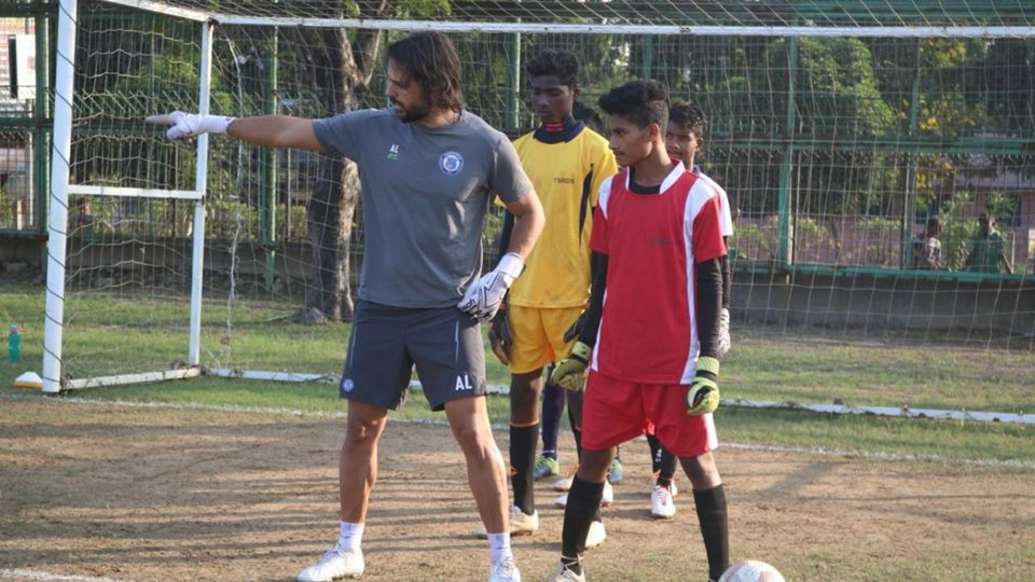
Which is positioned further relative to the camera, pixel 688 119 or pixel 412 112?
pixel 688 119

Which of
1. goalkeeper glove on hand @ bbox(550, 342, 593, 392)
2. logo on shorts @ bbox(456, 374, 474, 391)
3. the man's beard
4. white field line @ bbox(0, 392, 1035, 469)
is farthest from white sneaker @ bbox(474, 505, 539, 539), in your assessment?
white field line @ bbox(0, 392, 1035, 469)

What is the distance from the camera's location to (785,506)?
6.77m

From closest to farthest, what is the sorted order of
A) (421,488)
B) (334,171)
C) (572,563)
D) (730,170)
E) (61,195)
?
(572,563)
(421,488)
(61,195)
(334,171)
(730,170)

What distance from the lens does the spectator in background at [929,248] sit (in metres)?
15.4

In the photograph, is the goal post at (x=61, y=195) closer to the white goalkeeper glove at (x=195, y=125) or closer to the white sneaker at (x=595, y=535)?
the white goalkeeper glove at (x=195, y=125)

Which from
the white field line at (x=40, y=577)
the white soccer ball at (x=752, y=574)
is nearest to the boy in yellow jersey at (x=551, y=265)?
the white soccer ball at (x=752, y=574)

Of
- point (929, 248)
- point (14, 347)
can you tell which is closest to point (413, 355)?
point (14, 347)

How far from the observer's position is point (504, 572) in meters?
4.96

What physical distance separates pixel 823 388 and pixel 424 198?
281 inches

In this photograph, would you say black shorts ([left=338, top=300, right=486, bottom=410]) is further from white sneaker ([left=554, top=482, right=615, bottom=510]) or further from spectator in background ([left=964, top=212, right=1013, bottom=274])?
spectator in background ([left=964, top=212, right=1013, bottom=274])

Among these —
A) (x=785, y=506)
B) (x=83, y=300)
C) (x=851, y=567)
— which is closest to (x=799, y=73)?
(x=83, y=300)

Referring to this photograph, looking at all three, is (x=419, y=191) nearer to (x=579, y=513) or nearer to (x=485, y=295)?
(x=485, y=295)

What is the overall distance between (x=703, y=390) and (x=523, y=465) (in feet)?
5.48

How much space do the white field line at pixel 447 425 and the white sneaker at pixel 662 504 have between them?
76.0 inches
